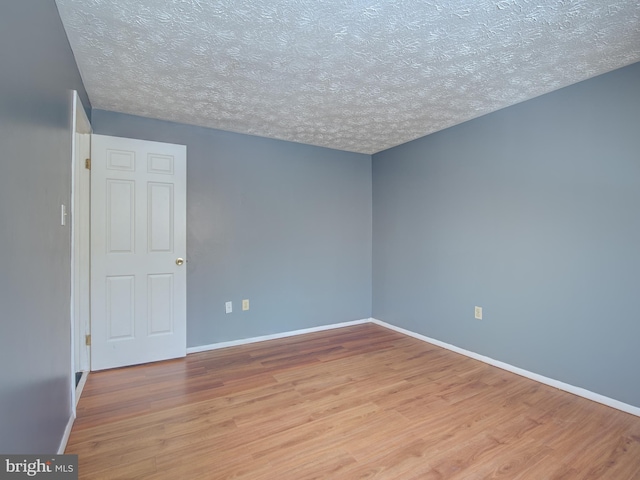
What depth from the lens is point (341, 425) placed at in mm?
1926

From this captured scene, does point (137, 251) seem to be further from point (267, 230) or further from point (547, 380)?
point (547, 380)

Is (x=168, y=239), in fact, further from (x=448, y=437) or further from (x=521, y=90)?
(x=521, y=90)

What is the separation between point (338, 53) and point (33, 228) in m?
1.80

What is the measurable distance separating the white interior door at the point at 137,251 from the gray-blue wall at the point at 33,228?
1.00 metres

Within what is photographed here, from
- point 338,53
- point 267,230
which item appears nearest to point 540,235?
point 338,53

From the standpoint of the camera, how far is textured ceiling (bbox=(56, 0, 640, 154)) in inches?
60.6

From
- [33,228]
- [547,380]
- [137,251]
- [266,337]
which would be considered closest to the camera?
[33,228]

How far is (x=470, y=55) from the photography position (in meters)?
1.91

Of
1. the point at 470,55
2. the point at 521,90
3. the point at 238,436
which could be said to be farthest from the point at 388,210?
the point at 238,436

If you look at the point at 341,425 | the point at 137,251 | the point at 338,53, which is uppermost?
the point at 338,53

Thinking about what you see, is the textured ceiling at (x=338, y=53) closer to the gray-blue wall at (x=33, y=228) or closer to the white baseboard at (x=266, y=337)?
the gray-blue wall at (x=33, y=228)

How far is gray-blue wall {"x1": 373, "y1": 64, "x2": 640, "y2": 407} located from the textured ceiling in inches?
12.2

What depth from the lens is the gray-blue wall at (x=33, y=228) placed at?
3.30ft

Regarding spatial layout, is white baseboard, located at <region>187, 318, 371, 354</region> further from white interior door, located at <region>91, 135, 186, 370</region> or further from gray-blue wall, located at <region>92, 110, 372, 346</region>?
white interior door, located at <region>91, 135, 186, 370</region>
